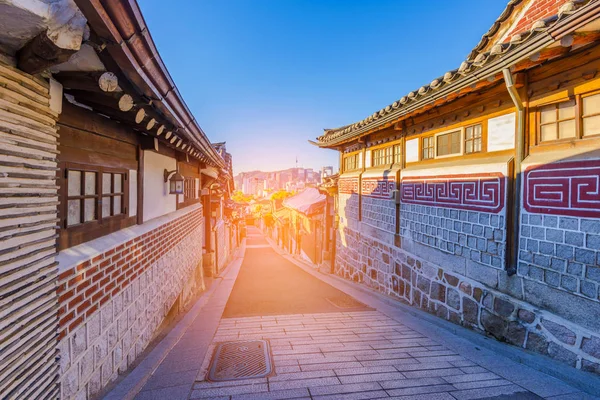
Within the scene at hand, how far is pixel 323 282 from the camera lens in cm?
995

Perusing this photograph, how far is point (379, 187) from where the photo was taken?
27.0 ft

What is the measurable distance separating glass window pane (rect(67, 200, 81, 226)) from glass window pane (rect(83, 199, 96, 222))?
2.9 inches

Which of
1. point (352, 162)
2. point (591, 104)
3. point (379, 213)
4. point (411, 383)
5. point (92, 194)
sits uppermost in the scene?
point (352, 162)

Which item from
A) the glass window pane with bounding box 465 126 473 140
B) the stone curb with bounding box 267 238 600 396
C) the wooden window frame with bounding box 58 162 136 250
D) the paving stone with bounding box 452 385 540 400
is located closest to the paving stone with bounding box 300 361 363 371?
the paving stone with bounding box 452 385 540 400

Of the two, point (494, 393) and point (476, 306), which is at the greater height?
point (476, 306)

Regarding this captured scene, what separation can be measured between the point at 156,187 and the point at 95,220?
7.18ft

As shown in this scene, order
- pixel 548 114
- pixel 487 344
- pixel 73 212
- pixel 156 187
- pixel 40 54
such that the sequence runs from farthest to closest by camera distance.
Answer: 1. pixel 156 187
2. pixel 487 344
3. pixel 548 114
4. pixel 73 212
5. pixel 40 54

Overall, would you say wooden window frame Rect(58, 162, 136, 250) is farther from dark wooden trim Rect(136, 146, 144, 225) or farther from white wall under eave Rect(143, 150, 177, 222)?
white wall under eave Rect(143, 150, 177, 222)

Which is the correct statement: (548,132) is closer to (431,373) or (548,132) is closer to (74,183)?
(431,373)

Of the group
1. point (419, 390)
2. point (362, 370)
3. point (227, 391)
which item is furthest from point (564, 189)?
point (227, 391)

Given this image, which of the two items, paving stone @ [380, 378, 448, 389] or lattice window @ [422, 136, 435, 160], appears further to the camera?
lattice window @ [422, 136, 435, 160]

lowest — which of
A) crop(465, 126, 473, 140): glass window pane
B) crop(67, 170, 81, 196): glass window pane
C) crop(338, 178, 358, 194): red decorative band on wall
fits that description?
crop(67, 170, 81, 196): glass window pane

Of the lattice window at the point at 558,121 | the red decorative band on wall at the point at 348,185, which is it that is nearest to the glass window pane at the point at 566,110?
the lattice window at the point at 558,121

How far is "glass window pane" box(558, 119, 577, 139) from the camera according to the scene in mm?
3557
